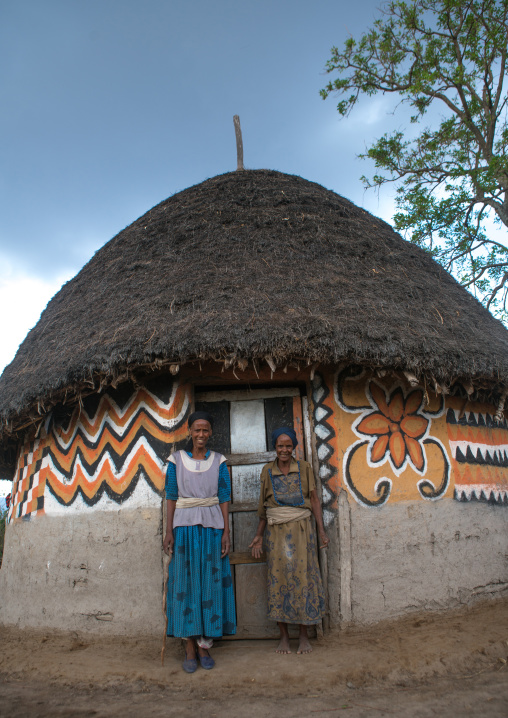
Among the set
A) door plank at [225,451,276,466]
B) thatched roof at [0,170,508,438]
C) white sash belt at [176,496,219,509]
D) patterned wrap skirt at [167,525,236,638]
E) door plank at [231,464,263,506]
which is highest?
thatched roof at [0,170,508,438]

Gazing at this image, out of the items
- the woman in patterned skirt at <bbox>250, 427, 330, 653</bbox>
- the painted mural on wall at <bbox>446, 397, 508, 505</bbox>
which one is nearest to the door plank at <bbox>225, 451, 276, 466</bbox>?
the woman in patterned skirt at <bbox>250, 427, 330, 653</bbox>

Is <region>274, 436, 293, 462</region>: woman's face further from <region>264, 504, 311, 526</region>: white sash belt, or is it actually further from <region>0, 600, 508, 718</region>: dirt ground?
A: <region>0, 600, 508, 718</region>: dirt ground

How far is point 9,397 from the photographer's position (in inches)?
176

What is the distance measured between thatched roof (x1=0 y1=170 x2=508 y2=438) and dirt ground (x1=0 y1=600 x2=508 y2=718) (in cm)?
181

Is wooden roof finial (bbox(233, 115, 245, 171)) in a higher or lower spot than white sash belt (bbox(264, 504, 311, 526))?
higher

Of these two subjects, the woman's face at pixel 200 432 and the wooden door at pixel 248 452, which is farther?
the wooden door at pixel 248 452

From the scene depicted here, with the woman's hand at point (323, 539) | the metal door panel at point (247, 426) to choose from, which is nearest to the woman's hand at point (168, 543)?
the metal door panel at point (247, 426)

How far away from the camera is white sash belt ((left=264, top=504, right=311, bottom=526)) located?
3.62 meters

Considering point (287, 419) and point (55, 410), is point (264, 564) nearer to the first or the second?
point (287, 419)

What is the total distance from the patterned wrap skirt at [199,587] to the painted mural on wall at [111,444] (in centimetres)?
62

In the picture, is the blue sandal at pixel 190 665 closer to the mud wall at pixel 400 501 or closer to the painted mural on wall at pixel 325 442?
the mud wall at pixel 400 501

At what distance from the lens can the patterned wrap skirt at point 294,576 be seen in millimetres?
3457

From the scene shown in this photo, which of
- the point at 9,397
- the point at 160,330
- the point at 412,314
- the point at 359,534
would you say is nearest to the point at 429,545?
the point at 359,534

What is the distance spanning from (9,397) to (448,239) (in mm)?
8932
